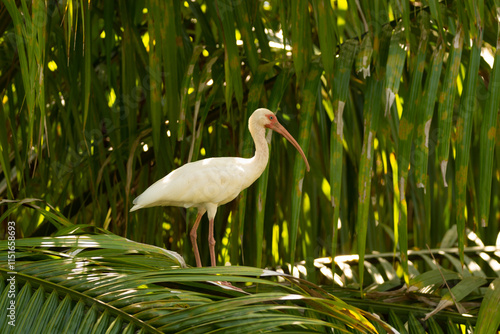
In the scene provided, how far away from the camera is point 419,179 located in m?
1.79

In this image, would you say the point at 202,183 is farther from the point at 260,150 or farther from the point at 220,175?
the point at 260,150

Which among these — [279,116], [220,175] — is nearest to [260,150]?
[220,175]

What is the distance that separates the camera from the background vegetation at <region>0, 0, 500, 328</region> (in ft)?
6.13

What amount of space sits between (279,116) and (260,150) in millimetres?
359

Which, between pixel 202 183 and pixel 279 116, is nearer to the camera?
pixel 202 183

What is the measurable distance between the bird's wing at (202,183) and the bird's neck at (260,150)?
0.05 m

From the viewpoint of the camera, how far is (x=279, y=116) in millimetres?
2746

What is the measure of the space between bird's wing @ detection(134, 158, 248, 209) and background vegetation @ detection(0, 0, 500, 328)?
87mm

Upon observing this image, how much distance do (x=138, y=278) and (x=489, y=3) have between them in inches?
57.5

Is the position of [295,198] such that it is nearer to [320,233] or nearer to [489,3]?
[489,3]

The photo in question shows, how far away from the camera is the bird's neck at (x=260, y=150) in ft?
7.75

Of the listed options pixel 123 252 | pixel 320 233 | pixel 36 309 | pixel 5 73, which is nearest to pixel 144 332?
pixel 36 309

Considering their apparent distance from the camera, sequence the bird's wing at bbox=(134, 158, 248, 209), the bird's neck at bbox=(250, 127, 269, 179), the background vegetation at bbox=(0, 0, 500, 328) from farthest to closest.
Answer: the bird's neck at bbox=(250, 127, 269, 179) < the bird's wing at bbox=(134, 158, 248, 209) < the background vegetation at bbox=(0, 0, 500, 328)

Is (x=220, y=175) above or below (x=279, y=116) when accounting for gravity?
below
